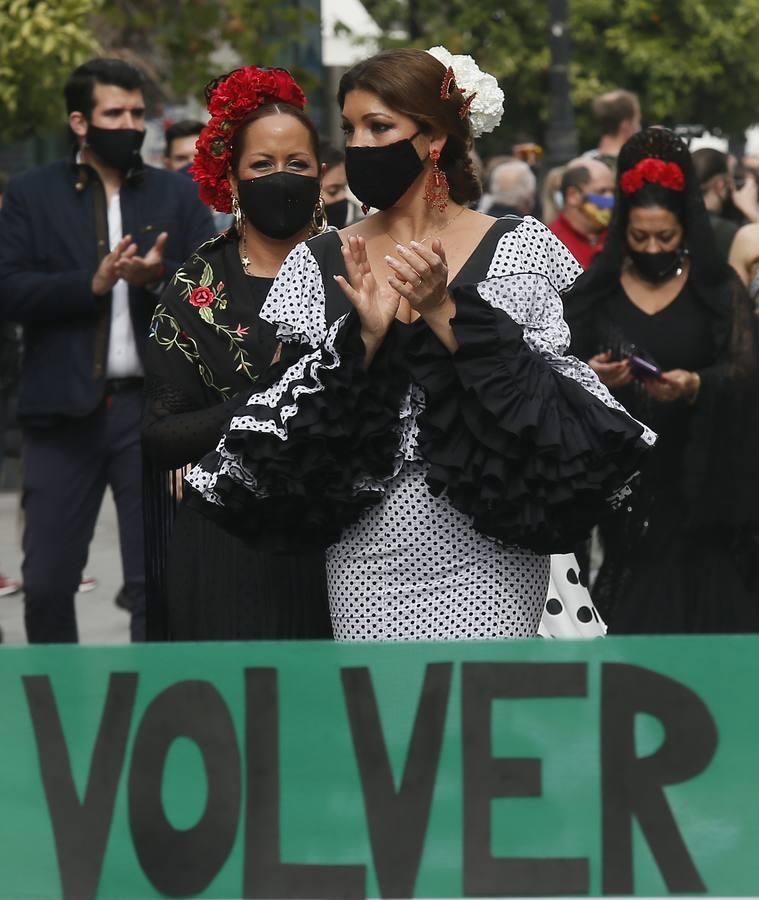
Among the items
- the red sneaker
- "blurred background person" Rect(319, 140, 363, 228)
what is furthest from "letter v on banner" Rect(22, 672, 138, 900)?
the red sneaker

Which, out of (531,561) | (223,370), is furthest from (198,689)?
(223,370)

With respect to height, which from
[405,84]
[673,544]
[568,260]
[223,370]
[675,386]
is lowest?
[673,544]

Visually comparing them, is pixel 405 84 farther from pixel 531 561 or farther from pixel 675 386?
pixel 675 386

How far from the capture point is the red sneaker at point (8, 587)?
30.4ft

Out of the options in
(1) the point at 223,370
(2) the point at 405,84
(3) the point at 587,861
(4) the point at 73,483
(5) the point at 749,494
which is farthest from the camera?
(5) the point at 749,494

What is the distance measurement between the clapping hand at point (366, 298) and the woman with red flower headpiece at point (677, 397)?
2.91 meters

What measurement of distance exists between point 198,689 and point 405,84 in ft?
4.56

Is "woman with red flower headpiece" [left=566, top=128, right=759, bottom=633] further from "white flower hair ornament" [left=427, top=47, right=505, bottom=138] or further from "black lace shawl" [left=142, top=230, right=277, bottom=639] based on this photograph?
"white flower hair ornament" [left=427, top=47, right=505, bottom=138]

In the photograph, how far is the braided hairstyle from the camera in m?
3.85

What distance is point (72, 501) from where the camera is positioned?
20.6ft

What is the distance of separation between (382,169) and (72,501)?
2725mm

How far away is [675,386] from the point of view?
6375mm

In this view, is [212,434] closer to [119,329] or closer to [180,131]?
[119,329]

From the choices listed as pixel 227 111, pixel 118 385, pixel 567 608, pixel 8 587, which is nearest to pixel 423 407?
pixel 227 111
